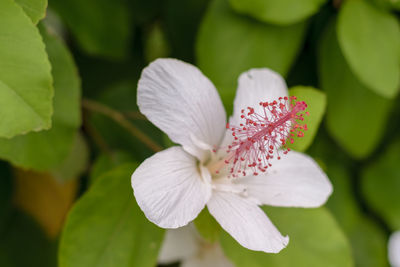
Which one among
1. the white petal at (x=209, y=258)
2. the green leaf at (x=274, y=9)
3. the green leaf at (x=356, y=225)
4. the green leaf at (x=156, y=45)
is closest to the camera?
the green leaf at (x=274, y=9)

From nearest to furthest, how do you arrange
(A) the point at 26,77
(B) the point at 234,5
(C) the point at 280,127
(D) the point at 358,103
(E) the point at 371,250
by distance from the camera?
→ (A) the point at 26,77 → (C) the point at 280,127 → (B) the point at 234,5 → (D) the point at 358,103 → (E) the point at 371,250

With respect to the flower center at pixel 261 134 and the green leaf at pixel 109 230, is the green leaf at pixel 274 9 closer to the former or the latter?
the flower center at pixel 261 134

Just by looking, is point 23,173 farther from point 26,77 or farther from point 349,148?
point 349,148

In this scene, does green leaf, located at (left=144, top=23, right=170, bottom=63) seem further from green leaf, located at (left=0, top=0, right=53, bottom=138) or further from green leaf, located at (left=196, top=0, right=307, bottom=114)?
green leaf, located at (left=0, top=0, right=53, bottom=138)

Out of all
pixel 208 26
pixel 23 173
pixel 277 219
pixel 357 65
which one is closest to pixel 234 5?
pixel 208 26

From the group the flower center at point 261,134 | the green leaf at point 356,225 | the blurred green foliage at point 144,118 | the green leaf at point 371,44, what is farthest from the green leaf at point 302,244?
the green leaf at point 356,225

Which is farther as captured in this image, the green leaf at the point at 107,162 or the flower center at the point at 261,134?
the green leaf at the point at 107,162

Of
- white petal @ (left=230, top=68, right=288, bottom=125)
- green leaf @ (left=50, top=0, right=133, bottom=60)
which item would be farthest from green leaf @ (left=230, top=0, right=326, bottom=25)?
green leaf @ (left=50, top=0, right=133, bottom=60)
